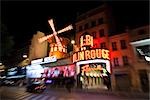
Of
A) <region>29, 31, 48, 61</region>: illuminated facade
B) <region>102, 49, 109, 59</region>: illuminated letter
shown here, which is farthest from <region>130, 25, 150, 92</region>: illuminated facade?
<region>29, 31, 48, 61</region>: illuminated facade

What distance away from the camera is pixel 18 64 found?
1826 inches

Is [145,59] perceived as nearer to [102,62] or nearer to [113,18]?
[102,62]

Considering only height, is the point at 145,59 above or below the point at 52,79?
above

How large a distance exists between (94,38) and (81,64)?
218 inches

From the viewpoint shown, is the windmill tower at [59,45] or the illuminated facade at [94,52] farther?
the windmill tower at [59,45]

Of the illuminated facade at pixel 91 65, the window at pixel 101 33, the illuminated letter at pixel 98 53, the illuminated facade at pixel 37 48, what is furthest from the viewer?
the illuminated facade at pixel 37 48

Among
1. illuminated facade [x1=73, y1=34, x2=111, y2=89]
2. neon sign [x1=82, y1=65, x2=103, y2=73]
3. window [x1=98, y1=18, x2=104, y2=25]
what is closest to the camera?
illuminated facade [x1=73, y1=34, x2=111, y2=89]

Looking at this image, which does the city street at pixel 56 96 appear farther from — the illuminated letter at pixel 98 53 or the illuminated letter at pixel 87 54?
the illuminated letter at pixel 87 54

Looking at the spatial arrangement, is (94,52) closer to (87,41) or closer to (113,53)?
(87,41)

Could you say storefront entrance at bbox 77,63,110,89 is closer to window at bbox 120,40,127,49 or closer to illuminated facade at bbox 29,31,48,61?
window at bbox 120,40,127,49

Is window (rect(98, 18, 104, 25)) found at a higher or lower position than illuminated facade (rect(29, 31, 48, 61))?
higher

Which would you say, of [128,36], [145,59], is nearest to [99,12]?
[128,36]

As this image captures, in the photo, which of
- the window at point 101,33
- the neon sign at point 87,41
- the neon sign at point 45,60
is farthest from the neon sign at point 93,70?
the neon sign at point 45,60

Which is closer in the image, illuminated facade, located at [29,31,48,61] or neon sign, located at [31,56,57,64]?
neon sign, located at [31,56,57,64]
